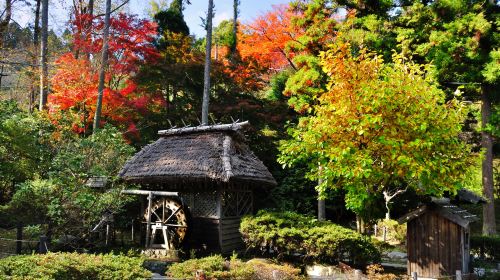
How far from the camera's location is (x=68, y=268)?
28.9ft

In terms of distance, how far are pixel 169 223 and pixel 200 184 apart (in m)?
2.04

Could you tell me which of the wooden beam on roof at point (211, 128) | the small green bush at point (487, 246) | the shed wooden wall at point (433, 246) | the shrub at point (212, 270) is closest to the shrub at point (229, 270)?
the shrub at point (212, 270)

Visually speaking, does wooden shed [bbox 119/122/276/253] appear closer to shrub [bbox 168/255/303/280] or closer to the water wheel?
the water wheel

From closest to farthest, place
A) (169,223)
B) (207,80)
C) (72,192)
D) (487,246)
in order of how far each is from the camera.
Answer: (72,192) → (487,246) → (169,223) → (207,80)

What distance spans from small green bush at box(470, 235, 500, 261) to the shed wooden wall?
4.64m

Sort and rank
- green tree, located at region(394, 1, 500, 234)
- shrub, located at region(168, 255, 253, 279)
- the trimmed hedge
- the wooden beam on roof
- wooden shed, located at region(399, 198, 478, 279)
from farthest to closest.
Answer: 1. green tree, located at region(394, 1, 500, 234)
2. the wooden beam on roof
3. the trimmed hedge
4. wooden shed, located at region(399, 198, 478, 279)
5. shrub, located at region(168, 255, 253, 279)

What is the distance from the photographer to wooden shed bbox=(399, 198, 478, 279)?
11906mm

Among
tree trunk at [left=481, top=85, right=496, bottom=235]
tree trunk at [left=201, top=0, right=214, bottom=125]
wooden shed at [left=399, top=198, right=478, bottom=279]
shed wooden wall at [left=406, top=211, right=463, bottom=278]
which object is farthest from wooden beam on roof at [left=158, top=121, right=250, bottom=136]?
tree trunk at [left=481, top=85, right=496, bottom=235]

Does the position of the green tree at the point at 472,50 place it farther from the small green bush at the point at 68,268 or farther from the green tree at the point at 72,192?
the small green bush at the point at 68,268

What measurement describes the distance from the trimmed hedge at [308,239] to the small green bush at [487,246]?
17.0 feet

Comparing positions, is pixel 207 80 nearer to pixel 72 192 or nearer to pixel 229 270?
pixel 72 192

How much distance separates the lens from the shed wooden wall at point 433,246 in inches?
470

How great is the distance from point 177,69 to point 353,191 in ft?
48.2

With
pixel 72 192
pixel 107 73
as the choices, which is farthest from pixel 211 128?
pixel 107 73
